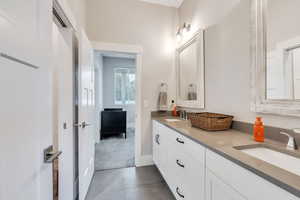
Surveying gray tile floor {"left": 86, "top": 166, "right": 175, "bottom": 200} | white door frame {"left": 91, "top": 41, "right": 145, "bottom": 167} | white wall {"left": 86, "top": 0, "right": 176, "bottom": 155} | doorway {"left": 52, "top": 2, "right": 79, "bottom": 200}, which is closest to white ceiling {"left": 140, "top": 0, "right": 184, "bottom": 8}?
white wall {"left": 86, "top": 0, "right": 176, "bottom": 155}

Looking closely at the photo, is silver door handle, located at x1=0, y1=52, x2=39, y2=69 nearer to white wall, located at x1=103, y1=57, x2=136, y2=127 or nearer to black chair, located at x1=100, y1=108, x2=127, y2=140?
black chair, located at x1=100, y1=108, x2=127, y2=140

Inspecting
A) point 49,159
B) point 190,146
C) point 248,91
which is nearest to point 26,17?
point 49,159

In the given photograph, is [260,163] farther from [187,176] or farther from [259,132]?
[187,176]

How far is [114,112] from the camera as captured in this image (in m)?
4.18

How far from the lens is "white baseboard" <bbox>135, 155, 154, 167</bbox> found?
8.34 ft

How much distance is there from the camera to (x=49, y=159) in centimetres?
73

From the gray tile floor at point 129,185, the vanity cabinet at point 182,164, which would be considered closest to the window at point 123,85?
the gray tile floor at point 129,185

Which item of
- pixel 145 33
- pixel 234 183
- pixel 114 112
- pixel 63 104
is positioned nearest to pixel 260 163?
pixel 234 183

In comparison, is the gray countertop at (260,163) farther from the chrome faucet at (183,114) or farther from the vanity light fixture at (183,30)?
the vanity light fixture at (183,30)

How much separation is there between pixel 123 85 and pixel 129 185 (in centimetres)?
422

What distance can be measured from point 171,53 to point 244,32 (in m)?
1.51

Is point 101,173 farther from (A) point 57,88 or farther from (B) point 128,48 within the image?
(B) point 128,48

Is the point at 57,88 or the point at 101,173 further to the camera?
the point at 101,173

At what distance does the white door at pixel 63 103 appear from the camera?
138 cm
